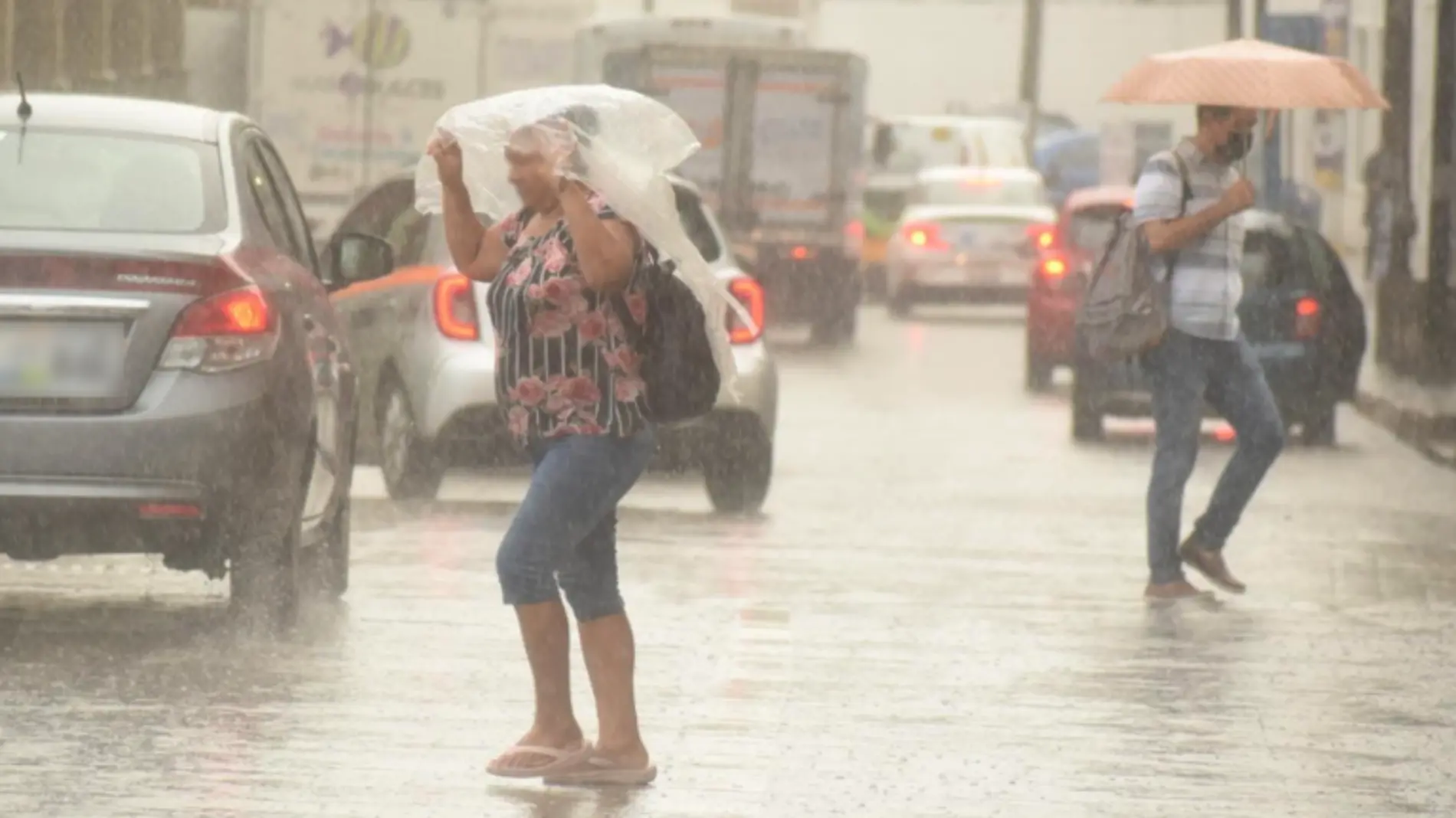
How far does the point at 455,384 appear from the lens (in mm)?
15773

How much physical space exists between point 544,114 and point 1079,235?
15387 millimetres

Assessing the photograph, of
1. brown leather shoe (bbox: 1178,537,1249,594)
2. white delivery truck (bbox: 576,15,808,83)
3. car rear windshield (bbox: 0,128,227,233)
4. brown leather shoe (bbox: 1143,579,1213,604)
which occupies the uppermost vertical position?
white delivery truck (bbox: 576,15,808,83)

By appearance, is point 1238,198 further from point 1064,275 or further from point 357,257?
point 1064,275

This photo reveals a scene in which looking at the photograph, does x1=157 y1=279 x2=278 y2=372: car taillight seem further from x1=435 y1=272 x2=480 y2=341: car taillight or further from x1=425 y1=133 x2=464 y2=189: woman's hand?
x1=435 y1=272 x2=480 y2=341: car taillight

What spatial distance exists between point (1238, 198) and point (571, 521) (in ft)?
15.6

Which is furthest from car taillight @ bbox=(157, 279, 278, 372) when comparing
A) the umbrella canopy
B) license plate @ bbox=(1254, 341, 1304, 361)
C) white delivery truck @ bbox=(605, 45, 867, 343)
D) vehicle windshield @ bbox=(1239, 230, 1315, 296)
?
white delivery truck @ bbox=(605, 45, 867, 343)

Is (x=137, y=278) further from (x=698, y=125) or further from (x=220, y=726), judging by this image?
(x=698, y=125)

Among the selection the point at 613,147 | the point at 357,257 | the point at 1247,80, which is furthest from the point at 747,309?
the point at 613,147

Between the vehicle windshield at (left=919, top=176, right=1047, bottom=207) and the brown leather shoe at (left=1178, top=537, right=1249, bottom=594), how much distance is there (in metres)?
24.4

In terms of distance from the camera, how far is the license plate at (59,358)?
1032 centimetres

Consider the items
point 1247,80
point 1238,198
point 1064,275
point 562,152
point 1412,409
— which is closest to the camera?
point 562,152

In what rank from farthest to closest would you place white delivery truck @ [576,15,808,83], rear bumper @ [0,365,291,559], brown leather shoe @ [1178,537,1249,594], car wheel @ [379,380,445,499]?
white delivery truck @ [576,15,808,83], car wheel @ [379,380,445,499], brown leather shoe @ [1178,537,1249,594], rear bumper @ [0,365,291,559]

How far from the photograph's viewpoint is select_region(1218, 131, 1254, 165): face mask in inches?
511

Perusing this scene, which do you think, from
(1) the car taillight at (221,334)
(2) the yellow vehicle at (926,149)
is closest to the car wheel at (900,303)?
(2) the yellow vehicle at (926,149)
